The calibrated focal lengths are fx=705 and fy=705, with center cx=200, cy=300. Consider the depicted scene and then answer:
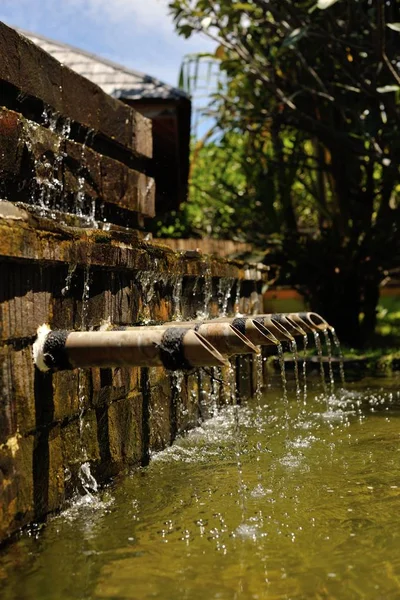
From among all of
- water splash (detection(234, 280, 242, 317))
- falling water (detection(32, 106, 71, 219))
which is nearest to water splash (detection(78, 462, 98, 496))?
falling water (detection(32, 106, 71, 219))

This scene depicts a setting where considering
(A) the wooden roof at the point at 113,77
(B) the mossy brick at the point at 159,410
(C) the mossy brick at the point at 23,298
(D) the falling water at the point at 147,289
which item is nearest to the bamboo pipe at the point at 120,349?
(C) the mossy brick at the point at 23,298

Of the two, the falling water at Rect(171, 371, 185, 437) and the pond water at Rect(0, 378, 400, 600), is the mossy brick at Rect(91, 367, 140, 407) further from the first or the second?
the falling water at Rect(171, 371, 185, 437)

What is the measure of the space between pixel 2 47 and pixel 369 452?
128 inches

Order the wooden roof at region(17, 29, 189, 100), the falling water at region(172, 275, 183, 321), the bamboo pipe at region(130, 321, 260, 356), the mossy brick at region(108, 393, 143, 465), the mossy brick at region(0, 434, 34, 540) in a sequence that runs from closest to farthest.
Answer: the mossy brick at region(0, 434, 34, 540) → the bamboo pipe at region(130, 321, 260, 356) → the mossy brick at region(108, 393, 143, 465) → the falling water at region(172, 275, 183, 321) → the wooden roof at region(17, 29, 189, 100)

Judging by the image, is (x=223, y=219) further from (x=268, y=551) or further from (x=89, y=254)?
(x=268, y=551)

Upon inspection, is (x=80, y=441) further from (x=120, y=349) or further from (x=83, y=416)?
(x=120, y=349)

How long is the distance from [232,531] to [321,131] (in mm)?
8335

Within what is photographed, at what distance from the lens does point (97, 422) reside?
345 centimetres

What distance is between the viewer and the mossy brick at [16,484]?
2637mm

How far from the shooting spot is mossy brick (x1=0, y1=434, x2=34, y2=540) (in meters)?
2.64

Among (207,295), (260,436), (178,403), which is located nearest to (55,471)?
(178,403)

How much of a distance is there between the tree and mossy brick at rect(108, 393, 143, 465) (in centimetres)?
598

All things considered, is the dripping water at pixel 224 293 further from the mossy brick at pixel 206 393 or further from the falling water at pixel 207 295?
the mossy brick at pixel 206 393

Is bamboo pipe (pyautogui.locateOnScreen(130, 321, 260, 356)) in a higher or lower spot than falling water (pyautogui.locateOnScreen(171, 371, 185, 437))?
higher
